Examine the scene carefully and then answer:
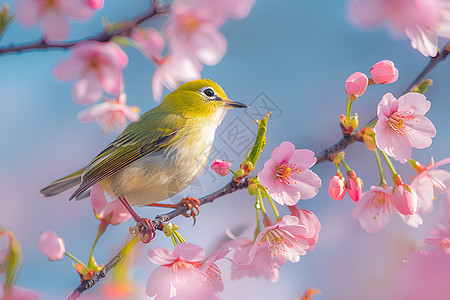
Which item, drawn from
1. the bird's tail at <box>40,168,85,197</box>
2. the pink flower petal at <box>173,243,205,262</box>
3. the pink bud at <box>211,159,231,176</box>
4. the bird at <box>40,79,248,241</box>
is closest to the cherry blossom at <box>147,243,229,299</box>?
the pink flower petal at <box>173,243,205,262</box>

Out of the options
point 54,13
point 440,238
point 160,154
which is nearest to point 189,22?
point 54,13

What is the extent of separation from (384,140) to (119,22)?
1050mm

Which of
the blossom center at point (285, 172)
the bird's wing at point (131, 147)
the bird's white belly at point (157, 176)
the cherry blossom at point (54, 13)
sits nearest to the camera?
the cherry blossom at point (54, 13)

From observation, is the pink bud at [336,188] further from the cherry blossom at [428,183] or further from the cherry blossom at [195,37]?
the cherry blossom at [195,37]

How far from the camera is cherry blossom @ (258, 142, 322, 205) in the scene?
1537 millimetres

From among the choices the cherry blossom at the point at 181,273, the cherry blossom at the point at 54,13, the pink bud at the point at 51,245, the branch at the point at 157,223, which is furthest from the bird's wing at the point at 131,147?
the cherry blossom at the point at 54,13

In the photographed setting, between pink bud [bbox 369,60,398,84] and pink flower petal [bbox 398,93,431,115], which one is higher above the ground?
pink bud [bbox 369,60,398,84]

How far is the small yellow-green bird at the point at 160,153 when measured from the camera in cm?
207

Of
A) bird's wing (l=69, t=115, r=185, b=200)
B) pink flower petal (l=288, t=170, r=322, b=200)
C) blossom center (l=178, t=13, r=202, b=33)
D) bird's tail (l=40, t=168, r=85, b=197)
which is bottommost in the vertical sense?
bird's tail (l=40, t=168, r=85, b=197)

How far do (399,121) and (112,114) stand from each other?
128cm

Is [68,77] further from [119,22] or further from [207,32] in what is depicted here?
[207,32]

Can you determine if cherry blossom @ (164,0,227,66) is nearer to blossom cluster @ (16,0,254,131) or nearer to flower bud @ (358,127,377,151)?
blossom cluster @ (16,0,254,131)

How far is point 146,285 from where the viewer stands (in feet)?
4.96

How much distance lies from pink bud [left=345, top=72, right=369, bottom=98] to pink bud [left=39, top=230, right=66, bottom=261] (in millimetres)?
1306
